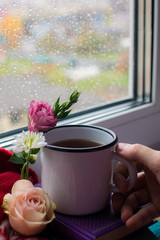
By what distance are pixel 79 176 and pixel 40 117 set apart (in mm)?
109

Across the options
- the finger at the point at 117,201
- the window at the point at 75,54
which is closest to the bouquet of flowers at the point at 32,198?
the finger at the point at 117,201

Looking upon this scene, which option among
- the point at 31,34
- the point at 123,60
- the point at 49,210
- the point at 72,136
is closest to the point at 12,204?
the point at 49,210

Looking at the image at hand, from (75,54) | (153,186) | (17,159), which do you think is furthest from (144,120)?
(17,159)

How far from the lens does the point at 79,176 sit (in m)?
0.50

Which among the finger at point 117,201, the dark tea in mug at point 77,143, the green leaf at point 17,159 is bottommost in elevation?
the finger at point 117,201

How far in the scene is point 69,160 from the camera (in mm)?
489

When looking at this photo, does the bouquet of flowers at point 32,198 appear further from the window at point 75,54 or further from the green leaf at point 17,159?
the window at point 75,54

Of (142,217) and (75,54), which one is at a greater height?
(75,54)

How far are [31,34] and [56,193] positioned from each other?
379mm

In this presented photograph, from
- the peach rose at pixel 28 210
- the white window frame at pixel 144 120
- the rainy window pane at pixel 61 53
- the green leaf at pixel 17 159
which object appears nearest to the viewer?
the peach rose at pixel 28 210

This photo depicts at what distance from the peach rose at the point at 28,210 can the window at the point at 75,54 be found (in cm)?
27

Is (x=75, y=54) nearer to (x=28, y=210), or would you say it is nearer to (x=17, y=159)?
(x=17, y=159)

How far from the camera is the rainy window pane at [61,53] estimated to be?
70cm

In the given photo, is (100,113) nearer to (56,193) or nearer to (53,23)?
(53,23)
